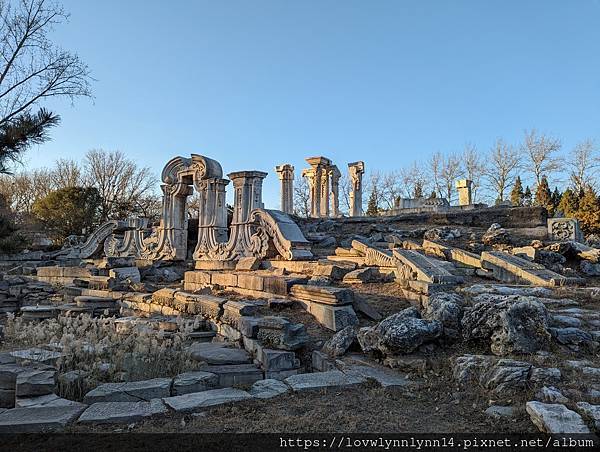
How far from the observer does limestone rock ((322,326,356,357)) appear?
5.00 meters

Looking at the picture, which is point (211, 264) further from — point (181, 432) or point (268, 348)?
point (181, 432)

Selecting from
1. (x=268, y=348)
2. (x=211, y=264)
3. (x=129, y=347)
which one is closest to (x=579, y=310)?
(x=268, y=348)

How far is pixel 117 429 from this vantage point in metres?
3.12

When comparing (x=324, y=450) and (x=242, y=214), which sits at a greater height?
(x=242, y=214)

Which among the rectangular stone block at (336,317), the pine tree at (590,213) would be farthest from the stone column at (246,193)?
the pine tree at (590,213)

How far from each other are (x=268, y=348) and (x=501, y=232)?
31.1 feet

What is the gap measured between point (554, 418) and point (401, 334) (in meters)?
1.84

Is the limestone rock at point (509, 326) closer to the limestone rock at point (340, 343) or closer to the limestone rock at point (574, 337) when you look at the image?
the limestone rock at point (574, 337)

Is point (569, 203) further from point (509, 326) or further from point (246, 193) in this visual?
point (509, 326)

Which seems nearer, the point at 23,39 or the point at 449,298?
the point at 449,298

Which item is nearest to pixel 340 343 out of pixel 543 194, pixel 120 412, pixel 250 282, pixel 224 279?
pixel 120 412

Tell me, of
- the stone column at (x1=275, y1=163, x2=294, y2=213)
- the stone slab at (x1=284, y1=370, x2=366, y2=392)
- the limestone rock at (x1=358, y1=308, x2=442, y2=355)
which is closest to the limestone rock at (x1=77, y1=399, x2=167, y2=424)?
the stone slab at (x1=284, y1=370, x2=366, y2=392)

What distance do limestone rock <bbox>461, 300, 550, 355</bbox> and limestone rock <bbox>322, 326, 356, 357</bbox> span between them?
4.20 feet

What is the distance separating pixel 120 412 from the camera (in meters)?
3.35
